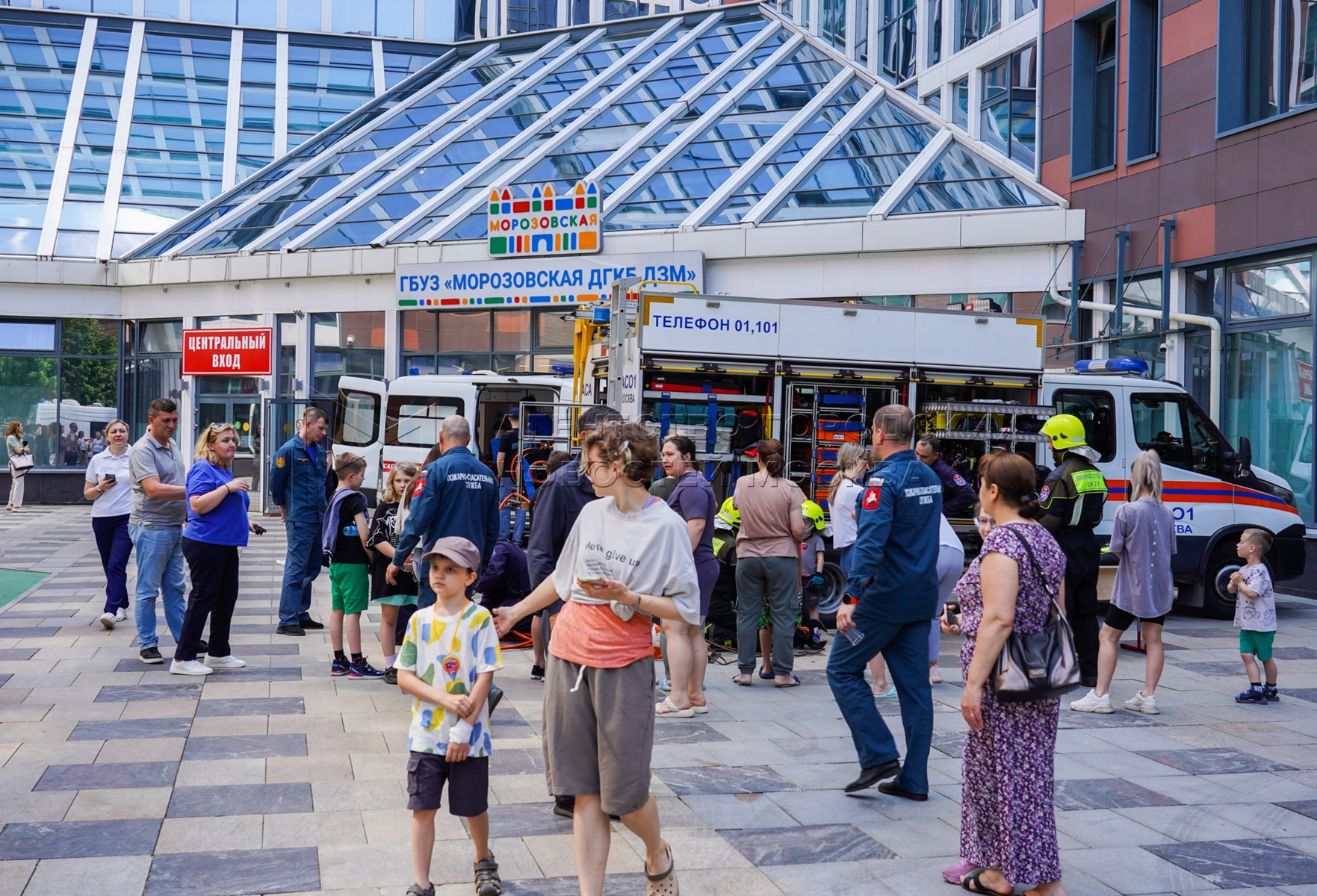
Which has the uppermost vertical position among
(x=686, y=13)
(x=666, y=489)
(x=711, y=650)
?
(x=686, y=13)

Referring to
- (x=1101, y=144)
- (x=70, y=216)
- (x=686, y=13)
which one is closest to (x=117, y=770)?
(x=1101, y=144)

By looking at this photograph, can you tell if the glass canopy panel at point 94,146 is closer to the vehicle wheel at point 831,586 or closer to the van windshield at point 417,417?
the van windshield at point 417,417

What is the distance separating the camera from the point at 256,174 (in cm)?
3073

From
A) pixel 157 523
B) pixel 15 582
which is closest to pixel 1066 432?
pixel 157 523

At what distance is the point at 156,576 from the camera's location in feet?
27.8

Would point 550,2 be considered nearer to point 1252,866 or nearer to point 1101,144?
point 1101,144

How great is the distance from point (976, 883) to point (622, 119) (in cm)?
2489

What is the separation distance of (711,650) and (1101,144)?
1325 cm

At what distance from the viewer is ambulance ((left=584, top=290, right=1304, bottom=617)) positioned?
35.6 feet

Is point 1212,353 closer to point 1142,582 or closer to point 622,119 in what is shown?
point 1142,582

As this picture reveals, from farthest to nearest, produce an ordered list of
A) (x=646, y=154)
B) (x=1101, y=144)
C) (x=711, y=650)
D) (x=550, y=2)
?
(x=550, y=2) → (x=646, y=154) → (x=1101, y=144) → (x=711, y=650)

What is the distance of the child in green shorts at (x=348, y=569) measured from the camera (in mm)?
8297

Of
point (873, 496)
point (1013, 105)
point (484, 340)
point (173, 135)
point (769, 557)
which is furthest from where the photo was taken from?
point (173, 135)

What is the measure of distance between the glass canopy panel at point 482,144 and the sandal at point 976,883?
Result: 23067mm
